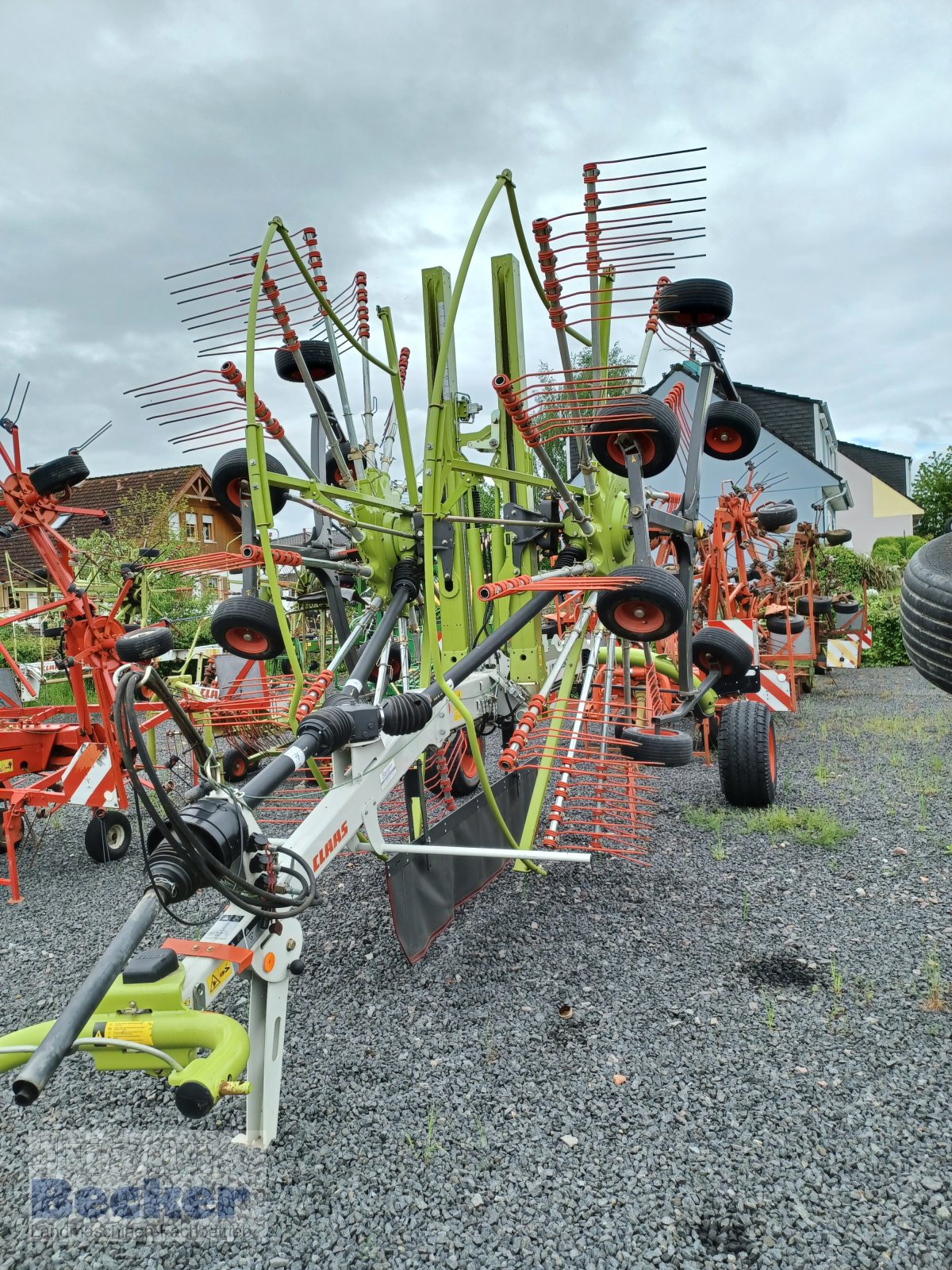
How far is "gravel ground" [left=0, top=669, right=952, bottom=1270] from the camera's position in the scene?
6.97ft

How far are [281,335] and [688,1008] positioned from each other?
3.51m

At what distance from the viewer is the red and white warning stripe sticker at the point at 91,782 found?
5.15m

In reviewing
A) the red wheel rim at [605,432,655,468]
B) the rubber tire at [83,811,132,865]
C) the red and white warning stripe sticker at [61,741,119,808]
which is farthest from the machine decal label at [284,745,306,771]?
the rubber tire at [83,811,132,865]

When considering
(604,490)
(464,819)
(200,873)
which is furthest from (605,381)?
(200,873)

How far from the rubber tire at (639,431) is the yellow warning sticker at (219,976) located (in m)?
2.57

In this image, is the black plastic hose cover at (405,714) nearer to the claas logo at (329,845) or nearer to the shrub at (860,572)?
the claas logo at (329,845)

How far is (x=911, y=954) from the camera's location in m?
3.49

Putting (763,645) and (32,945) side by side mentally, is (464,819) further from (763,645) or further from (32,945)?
(763,645)

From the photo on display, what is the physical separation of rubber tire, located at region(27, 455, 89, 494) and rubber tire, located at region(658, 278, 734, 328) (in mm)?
3599

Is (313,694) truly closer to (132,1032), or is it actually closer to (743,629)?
(132,1032)

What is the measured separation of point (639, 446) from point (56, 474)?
3512mm

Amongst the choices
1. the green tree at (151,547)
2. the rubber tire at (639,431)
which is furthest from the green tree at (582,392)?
the green tree at (151,547)

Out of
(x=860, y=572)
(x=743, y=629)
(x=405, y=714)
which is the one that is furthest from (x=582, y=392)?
(x=860, y=572)

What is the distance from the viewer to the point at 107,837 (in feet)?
18.3
